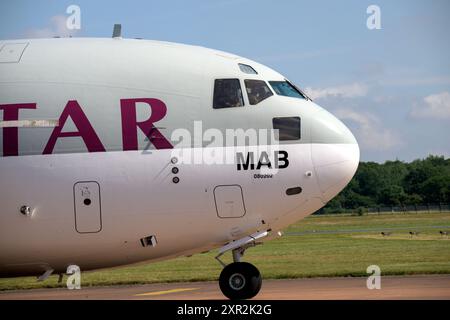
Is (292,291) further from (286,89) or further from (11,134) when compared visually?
(11,134)

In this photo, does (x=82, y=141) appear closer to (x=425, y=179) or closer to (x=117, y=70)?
(x=117, y=70)

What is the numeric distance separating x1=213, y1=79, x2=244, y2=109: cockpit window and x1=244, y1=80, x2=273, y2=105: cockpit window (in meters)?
0.20

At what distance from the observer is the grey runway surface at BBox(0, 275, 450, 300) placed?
22.2 meters

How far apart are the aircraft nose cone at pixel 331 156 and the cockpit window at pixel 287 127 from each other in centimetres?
37

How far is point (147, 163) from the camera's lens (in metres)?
17.7

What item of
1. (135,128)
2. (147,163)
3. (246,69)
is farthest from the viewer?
(246,69)

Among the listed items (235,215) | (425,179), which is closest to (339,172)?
(235,215)

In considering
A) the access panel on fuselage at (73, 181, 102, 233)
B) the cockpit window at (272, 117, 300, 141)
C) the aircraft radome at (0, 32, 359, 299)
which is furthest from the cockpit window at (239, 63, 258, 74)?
the access panel on fuselage at (73, 181, 102, 233)

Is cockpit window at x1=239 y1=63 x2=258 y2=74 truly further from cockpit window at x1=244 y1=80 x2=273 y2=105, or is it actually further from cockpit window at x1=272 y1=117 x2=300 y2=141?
cockpit window at x1=272 y1=117 x2=300 y2=141

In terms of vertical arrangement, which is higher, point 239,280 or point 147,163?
point 147,163

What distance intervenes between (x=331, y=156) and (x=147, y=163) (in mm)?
3819

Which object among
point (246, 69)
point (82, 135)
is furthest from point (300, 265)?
point (82, 135)

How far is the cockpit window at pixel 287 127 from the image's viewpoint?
18.0 m

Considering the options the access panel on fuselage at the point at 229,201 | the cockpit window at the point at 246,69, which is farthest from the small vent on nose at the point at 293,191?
the cockpit window at the point at 246,69
